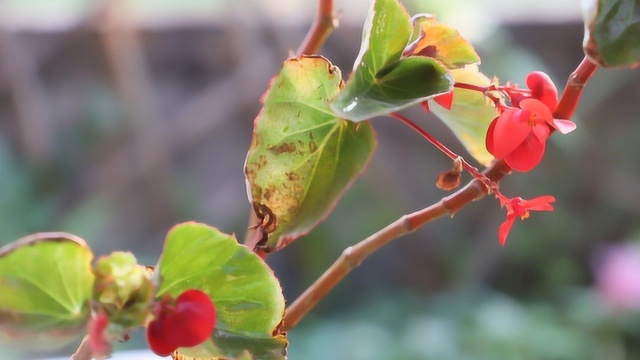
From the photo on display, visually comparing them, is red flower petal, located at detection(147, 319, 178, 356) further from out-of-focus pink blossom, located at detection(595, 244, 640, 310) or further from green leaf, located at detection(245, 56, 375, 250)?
out-of-focus pink blossom, located at detection(595, 244, 640, 310)

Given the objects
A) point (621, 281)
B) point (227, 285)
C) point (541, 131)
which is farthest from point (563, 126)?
point (621, 281)

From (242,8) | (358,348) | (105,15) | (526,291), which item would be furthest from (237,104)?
(526,291)

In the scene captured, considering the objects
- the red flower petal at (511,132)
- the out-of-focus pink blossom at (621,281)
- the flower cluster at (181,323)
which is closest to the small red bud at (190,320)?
the flower cluster at (181,323)

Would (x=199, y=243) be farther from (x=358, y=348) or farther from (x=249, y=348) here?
(x=358, y=348)

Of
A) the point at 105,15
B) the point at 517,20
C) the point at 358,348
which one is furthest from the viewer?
the point at 517,20

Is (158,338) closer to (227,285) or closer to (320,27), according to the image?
(227,285)

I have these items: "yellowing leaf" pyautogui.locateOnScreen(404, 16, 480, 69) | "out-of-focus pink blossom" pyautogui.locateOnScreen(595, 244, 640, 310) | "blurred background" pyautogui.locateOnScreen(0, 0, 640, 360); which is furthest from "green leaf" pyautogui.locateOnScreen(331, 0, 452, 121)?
"blurred background" pyautogui.locateOnScreen(0, 0, 640, 360)

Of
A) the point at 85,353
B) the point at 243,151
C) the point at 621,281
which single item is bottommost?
the point at 621,281
